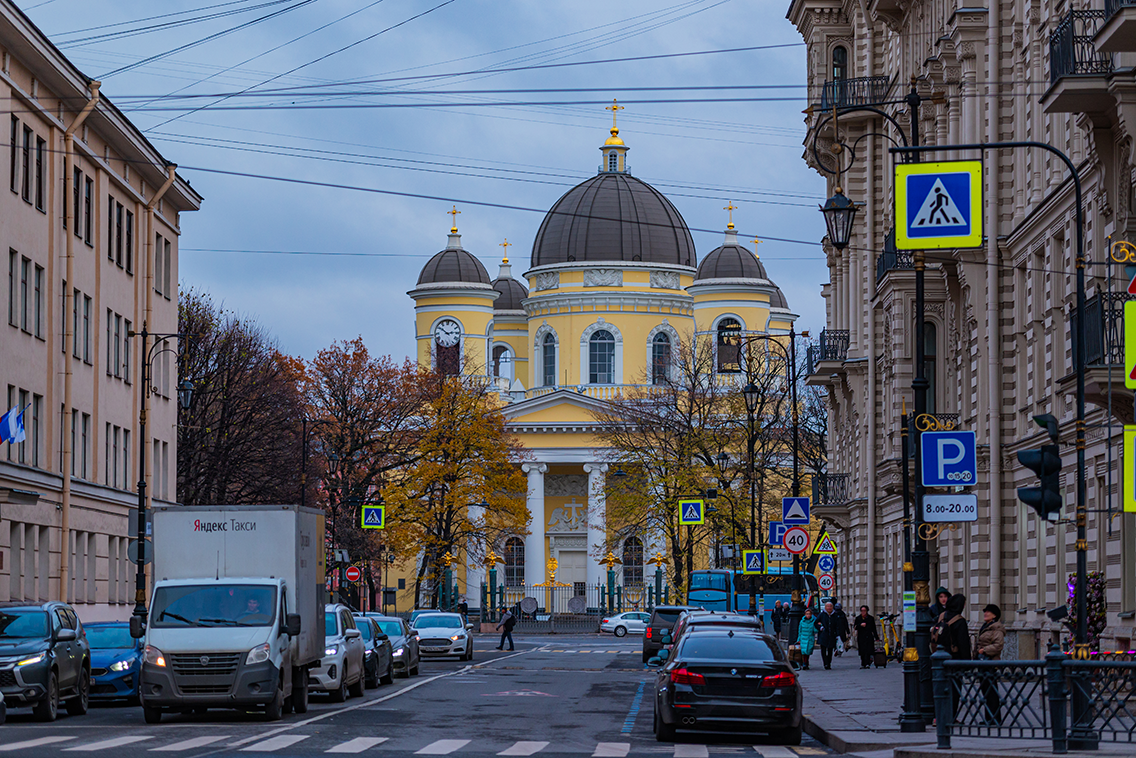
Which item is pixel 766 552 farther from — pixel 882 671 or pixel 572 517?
pixel 572 517

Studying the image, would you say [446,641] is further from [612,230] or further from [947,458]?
[612,230]

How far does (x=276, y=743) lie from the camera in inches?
795

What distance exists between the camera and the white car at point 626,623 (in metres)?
80.5

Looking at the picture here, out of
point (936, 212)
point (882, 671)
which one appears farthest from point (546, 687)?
point (936, 212)

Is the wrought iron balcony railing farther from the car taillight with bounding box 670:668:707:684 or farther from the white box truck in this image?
the white box truck

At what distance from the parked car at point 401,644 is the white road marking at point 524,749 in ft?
57.5

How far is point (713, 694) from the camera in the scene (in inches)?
864

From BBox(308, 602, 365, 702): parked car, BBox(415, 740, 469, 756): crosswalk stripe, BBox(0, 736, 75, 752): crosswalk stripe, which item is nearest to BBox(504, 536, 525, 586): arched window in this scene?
BBox(308, 602, 365, 702): parked car

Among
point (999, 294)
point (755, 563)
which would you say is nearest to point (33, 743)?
point (999, 294)

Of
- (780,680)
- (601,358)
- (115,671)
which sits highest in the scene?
(601,358)

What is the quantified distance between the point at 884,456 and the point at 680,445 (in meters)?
23.6

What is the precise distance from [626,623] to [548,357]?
34.8m

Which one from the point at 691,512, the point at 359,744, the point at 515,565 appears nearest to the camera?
the point at 359,744

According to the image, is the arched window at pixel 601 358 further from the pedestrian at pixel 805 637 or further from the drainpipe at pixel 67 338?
the pedestrian at pixel 805 637
